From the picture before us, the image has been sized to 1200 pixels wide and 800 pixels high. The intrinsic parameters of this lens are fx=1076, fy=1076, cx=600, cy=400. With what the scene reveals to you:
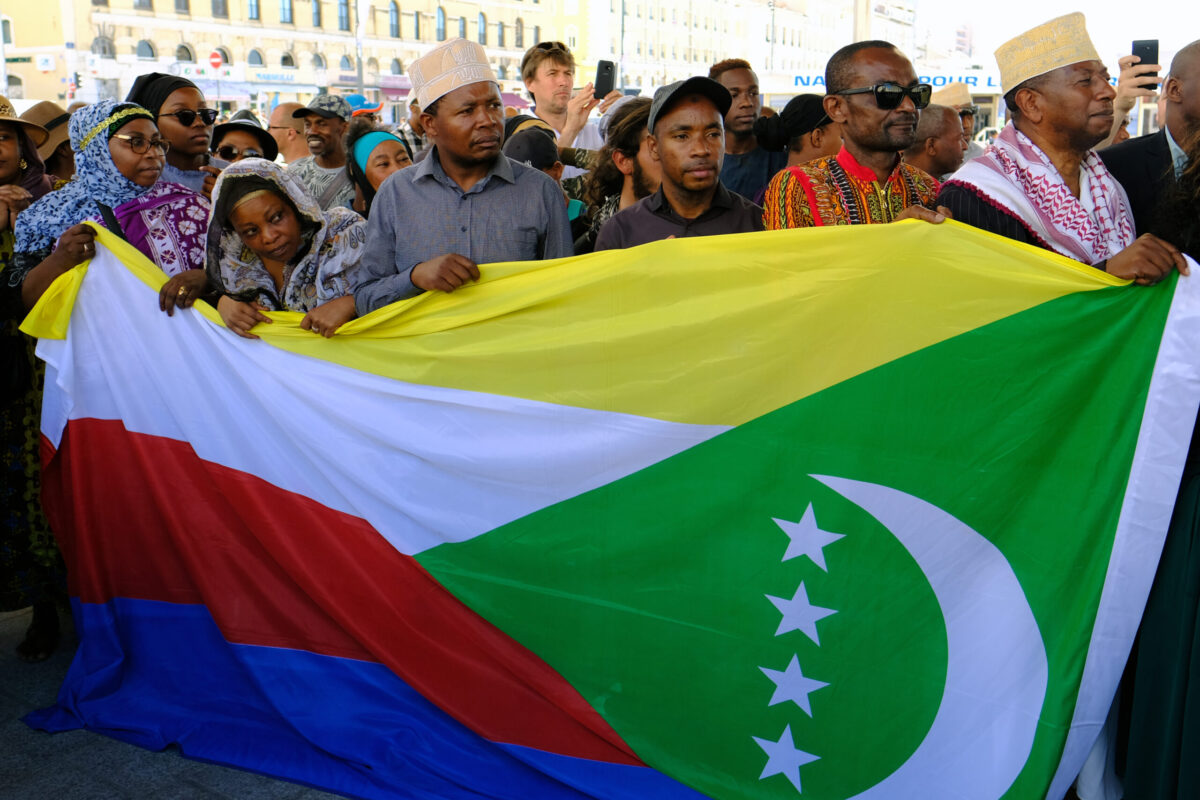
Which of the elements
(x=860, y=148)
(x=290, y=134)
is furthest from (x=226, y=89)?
(x=860, y=148)

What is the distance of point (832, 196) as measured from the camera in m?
3.05

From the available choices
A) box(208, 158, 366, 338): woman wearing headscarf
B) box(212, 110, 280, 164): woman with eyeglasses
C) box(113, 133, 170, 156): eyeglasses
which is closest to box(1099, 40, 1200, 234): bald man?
box(208, 158, 366, 338): woman wearing headscarf

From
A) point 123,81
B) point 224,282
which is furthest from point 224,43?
point 224,282

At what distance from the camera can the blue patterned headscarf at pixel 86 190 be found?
12.3 ft

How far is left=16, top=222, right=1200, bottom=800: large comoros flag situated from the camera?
7.97 feet

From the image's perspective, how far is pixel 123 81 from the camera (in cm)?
4816

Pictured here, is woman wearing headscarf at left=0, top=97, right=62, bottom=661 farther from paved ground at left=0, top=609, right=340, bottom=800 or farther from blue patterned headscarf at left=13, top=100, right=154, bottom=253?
paved ground at left=0, top=609, right=340, bottom=800

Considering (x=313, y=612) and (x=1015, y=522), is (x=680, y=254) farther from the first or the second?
(x=313, y=612)

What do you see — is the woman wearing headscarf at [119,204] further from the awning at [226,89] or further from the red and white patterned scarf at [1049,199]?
the awning at [226,89]

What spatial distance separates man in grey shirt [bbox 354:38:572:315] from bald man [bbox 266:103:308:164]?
11.7ft

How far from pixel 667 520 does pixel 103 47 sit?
5421 centimetres

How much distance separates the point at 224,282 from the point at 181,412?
1.45ft

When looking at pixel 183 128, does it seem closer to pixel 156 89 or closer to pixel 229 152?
pixel 156 89

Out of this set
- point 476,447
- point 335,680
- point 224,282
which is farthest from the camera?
point 224,282
